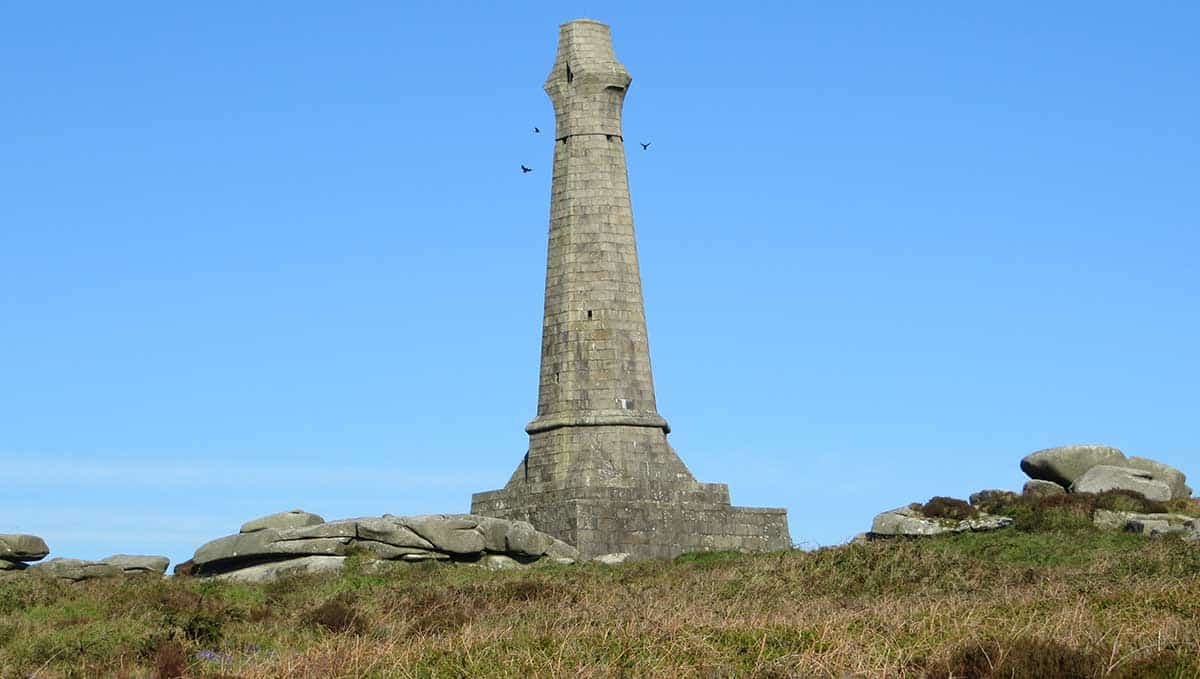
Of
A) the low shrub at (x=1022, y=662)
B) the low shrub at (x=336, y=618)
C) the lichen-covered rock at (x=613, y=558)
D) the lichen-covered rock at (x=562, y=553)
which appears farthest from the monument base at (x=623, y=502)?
the low shrub at (x=1022, y=662)

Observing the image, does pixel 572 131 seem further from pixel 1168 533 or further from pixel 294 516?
pixel 1168 533

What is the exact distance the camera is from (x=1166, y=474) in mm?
49719

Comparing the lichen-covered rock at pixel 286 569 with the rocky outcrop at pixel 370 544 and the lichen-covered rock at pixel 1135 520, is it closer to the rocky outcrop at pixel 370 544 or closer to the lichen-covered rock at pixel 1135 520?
the rocky outcrop at pixel 370 544

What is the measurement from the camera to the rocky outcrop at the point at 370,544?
35.7 meters

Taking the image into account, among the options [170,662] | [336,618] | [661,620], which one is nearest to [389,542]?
[336,618]

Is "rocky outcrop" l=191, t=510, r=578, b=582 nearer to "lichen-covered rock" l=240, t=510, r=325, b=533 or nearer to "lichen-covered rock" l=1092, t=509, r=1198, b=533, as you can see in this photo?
"lichen-covered rock" l=240, t=510, r=325, b=533

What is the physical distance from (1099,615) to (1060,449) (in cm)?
3285

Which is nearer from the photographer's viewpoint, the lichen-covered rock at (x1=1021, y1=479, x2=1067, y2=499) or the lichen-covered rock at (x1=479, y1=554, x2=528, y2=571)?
the lichen-covered rock at (x1=479, y1=554, x2=528, y2=571)

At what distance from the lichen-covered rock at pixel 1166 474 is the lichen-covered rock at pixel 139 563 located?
2808cm

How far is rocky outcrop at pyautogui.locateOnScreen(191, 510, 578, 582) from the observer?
3566 cm

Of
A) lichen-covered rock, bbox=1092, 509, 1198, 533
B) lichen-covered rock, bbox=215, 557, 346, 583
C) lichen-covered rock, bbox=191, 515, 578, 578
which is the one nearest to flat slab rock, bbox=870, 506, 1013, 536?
lichen-covered rock, bbox=1092, 509, 1198, 533

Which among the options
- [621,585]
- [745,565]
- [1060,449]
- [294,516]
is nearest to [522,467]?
[294,516]

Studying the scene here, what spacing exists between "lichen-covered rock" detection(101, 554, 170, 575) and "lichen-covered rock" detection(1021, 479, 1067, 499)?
2362cm

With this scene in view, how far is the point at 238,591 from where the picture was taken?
1109 inches
